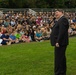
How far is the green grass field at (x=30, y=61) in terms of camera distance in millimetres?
10130

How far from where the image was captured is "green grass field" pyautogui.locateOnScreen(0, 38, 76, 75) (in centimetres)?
1013

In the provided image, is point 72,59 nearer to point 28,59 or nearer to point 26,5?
point 28,59

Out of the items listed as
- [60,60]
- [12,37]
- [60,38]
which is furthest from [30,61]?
[12,37]

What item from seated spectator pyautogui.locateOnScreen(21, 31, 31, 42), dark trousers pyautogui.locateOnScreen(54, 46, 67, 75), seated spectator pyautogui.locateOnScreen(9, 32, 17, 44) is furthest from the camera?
seated spectator pyautogui.locateOnScreen(21, 31, 31, 42)

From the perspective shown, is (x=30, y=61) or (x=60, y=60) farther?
(x=30, y=61)

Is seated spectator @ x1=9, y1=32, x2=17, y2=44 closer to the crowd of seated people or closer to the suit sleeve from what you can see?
the crowd of seated people

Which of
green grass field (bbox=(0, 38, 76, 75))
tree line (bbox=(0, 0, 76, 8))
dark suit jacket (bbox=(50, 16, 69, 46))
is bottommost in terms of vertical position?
green grass field (bbox=(0, 38, 76, 75))

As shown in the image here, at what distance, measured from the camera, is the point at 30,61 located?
12.0 metres

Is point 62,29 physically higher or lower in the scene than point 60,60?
higher

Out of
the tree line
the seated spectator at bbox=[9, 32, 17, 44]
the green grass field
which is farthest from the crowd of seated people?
the tree line

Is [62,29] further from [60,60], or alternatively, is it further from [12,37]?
[12,37]

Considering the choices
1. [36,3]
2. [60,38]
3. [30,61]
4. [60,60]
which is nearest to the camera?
[60,38]

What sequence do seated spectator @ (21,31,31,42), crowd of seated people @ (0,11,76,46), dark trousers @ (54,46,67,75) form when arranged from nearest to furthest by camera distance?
dark trousers @ (54,46,67,75), crowd of seated people @ (0,11,76,46), seated spectator @ (21,31,31,42)

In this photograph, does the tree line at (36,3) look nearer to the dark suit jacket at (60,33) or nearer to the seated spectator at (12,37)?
the seated spectator at (12,37)
